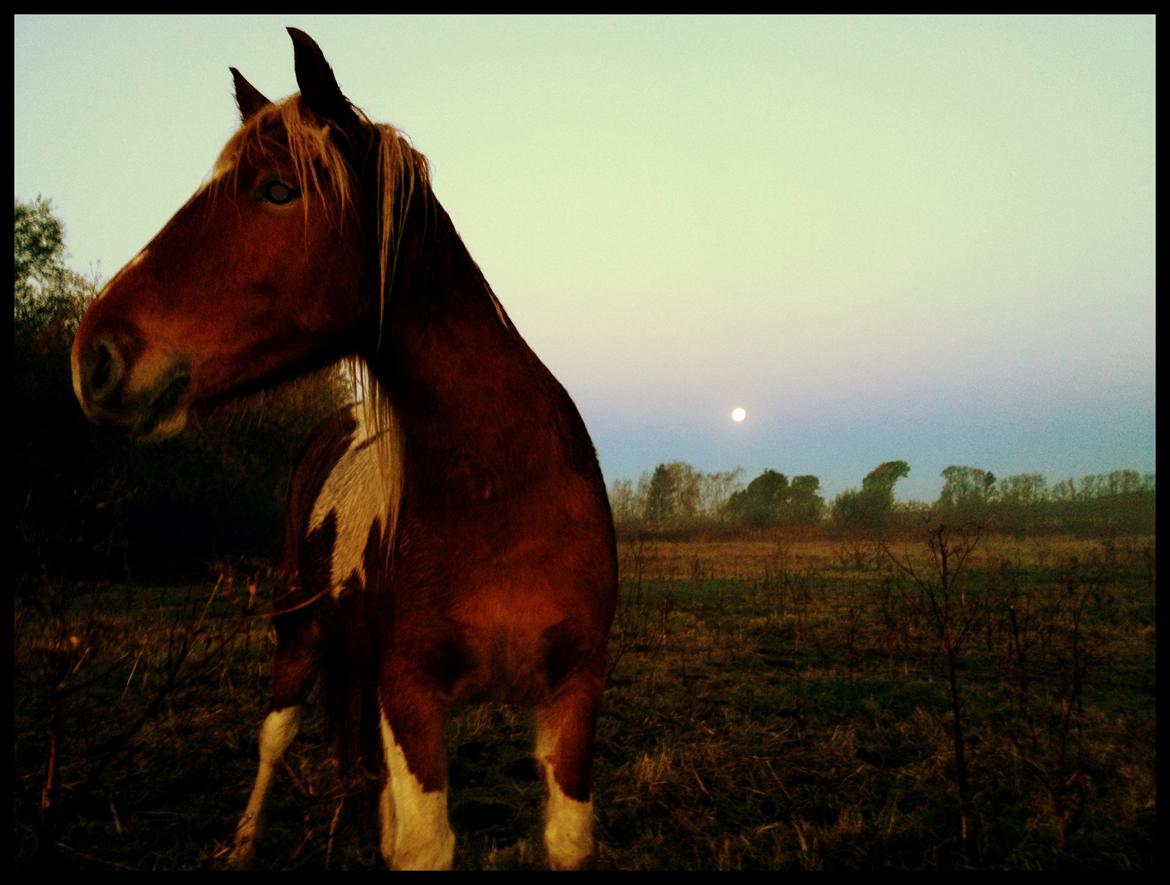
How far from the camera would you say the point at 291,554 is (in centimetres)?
359

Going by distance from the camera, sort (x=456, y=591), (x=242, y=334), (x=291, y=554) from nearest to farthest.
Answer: (x=242, y=334)
(x=456, y=591)
(x=291, y=554)

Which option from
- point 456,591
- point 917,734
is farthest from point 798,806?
point 456,591

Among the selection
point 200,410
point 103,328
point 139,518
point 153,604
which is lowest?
point 153,604

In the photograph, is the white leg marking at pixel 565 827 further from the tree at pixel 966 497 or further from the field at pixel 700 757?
the tree at pixel 966 497

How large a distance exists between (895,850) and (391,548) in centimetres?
278

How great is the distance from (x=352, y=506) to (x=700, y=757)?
2.79 metres

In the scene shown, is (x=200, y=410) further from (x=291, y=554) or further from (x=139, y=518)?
(x=139, y=518)

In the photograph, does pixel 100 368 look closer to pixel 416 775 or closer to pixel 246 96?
pixel 246 96

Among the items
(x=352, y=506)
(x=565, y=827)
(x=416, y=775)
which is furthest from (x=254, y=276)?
(x=565, y=827)

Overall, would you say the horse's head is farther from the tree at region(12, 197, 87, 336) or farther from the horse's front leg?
the tree at region(12, 197, 87, 336)

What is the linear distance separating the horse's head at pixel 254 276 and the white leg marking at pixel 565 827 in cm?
145

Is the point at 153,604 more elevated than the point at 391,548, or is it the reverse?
the point at 391,548

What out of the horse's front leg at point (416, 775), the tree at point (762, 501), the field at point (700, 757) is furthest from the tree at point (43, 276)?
the tree at point (762, 501)

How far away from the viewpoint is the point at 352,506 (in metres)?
2.88
